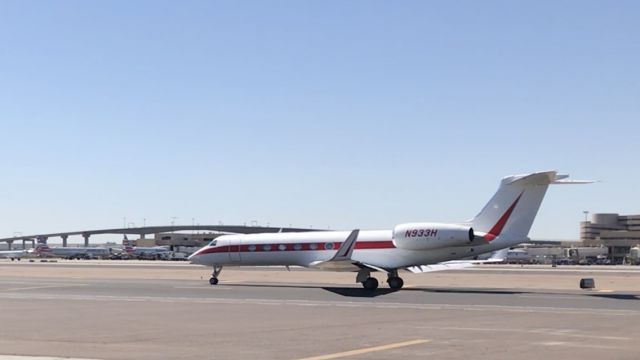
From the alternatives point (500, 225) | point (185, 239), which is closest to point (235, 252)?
point (500, 225)

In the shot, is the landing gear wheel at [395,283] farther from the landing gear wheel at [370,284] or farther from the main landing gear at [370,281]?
the landing gear wheel at [370,284]

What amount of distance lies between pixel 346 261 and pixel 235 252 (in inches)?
410

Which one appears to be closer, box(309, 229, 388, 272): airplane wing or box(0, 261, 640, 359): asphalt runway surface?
box(0, 261, 640, 359): asphalt runway surface

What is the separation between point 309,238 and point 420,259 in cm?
752

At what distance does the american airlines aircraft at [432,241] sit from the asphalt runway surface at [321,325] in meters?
2.99

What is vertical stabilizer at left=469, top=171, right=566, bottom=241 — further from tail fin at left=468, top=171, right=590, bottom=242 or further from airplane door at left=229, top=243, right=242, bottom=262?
airplane door at left=229, top=243, right=242, bottom=262

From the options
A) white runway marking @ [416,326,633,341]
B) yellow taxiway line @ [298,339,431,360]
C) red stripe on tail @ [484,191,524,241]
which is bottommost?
white runway marking @ [416,326,633,341]

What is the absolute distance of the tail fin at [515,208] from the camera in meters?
40.6

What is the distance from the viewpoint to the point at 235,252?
4994 centimetres

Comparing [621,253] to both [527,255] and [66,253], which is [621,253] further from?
[66,253]

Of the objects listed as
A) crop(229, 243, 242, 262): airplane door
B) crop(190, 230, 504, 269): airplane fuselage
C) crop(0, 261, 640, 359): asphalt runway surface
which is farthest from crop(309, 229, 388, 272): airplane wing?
crop(229, 243, 242, 262): airplane door

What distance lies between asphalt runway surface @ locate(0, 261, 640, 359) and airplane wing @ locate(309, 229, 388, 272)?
281 cm

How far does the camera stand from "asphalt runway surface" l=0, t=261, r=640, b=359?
17.3 m

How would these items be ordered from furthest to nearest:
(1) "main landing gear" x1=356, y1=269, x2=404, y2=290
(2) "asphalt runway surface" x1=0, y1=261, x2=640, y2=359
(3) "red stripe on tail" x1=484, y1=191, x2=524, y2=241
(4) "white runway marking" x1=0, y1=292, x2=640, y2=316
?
(1) "main landing gear" x1=356, y1=269, x2=404, y2=290
(3) "red stripe on tail" x1=484, y1=191, x2=524, y2=241
(4) "white runway marking" x1=0, y1=292, x2=640, y2=316
(2) "asphalt runway surface" x1=0, y1=261, x2=640, y2=359
